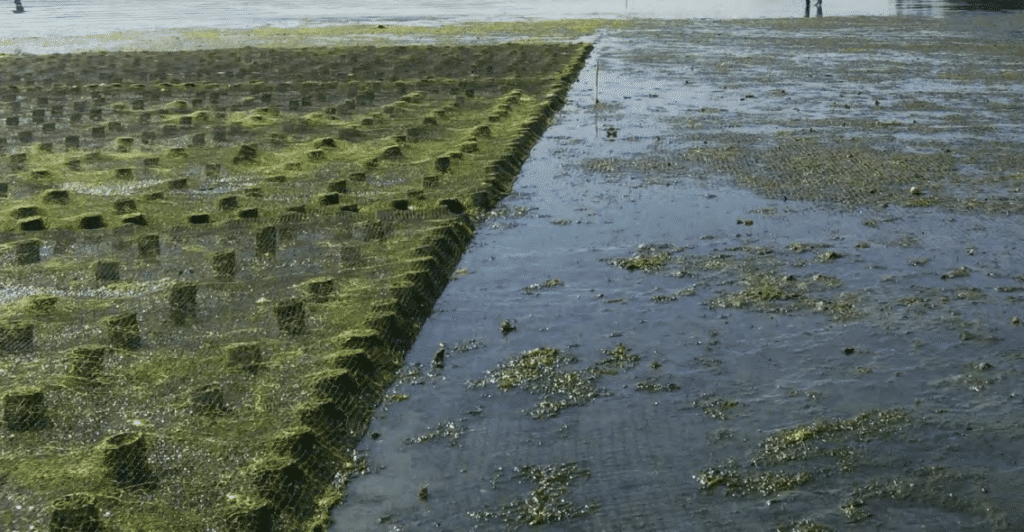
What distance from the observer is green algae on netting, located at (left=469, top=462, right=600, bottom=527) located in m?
4.71

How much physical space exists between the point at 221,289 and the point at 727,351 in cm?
355

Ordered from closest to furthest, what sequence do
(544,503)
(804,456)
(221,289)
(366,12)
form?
(544,503) < (804,456) < (221,289) < (366,12)

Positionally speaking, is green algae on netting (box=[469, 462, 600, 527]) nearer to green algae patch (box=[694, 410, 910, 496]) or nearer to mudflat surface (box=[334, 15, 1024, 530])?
mudflat surface (box=[334, 15, 1024, 530])

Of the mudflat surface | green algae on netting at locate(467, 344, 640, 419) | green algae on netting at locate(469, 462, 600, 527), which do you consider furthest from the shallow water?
green algae on netting at locate(469, 462, 600, 527)

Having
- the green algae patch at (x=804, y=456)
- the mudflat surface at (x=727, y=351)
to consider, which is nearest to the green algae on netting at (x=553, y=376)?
the mudflat surface at (x=727, y=351)

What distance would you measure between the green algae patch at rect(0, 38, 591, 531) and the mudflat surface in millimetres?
344

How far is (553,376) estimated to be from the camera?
623 centimetres

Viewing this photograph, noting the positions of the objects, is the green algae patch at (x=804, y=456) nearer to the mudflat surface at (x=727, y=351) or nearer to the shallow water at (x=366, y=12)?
the mudflat surface at (x=727, y=351)

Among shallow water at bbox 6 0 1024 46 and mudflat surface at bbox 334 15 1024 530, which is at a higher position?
shallow water at bbox 6 0 1024 46

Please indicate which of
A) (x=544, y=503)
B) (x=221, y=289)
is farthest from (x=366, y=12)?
(x=544, y=503)

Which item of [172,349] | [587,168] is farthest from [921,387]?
[587,168]

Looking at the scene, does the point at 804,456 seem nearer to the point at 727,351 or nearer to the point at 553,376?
the point at 727,351

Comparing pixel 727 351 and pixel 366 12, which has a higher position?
pixel 366 12

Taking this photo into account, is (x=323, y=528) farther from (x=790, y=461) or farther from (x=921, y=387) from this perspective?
(x=921, y=387)
